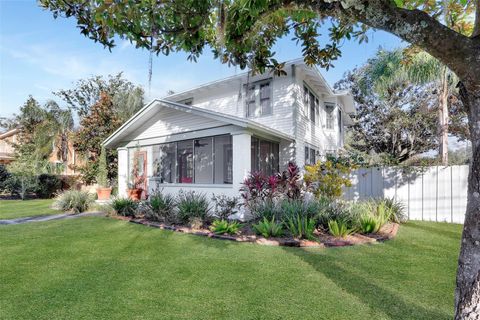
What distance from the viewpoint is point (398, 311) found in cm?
330

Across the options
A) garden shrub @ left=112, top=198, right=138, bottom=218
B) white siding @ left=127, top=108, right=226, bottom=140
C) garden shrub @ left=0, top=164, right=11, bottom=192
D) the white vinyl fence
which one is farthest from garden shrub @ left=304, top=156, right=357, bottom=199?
garden shrub @ left=0, top=164, right=11, bottom=192

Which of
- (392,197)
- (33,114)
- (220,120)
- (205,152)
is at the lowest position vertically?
(392,197)

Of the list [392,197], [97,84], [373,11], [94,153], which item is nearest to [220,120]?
[392,197]

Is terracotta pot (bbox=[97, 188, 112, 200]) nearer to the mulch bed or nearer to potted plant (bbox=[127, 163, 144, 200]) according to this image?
potted plant (bbox=[127, 163, 144, 200])

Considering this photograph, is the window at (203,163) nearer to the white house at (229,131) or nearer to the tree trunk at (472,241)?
the white house at (229,131)

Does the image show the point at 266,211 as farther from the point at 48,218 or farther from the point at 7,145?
the point at 7,145

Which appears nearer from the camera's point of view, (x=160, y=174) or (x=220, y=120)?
(x=220, y=120)

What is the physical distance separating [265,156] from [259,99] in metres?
2.87

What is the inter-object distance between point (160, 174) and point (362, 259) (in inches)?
403

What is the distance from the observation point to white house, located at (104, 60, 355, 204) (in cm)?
1025

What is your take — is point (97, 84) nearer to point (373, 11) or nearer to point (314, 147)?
point (314, 147)

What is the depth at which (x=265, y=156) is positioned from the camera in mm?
11656

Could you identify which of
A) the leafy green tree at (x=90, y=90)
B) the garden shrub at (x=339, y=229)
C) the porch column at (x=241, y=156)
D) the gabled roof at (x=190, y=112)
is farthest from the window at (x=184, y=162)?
the leafy green tree at (x=90, y=90)

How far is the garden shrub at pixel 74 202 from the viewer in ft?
38.6
